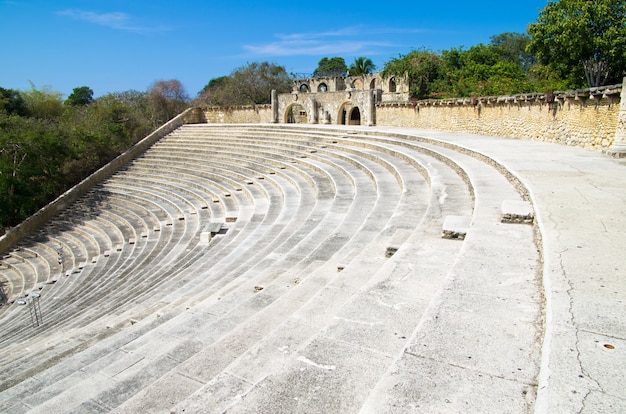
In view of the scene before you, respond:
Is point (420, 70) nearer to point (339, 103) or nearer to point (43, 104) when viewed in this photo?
point (339, 103)

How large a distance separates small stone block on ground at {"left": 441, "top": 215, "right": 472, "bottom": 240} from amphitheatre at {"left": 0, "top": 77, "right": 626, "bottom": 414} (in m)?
0.03

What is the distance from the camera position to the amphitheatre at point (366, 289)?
7.54 feet

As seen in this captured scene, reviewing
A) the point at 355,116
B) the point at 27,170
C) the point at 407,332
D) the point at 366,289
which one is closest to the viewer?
the point at 407,332

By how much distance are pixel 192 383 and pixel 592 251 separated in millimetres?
3626

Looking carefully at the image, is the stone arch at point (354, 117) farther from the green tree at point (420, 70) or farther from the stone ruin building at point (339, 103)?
the green tree at point (420, 70)

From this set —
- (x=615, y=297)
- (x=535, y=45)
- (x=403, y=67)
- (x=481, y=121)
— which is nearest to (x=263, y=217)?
Answer: (x=615, y=297)

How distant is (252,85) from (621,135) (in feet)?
104

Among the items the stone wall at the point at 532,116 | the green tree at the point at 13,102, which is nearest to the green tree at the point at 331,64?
the green tree at the point at 13,102

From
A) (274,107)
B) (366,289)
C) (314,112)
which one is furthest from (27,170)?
(366,289)

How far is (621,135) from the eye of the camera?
9.09 meters

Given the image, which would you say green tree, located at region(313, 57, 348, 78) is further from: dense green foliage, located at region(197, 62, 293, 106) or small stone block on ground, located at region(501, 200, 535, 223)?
small stone block on ground, located at region(501, 200, 535, 223)

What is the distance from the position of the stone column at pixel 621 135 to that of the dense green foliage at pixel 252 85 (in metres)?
30.2

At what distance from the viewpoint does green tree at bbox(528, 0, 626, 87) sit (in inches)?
631

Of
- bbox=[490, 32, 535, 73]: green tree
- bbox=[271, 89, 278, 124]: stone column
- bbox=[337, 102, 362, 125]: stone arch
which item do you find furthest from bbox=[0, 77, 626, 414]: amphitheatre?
bbox=[490, 32, 535, 73]: green tree
